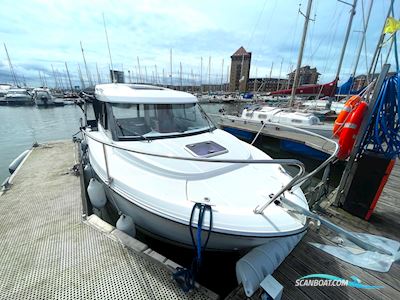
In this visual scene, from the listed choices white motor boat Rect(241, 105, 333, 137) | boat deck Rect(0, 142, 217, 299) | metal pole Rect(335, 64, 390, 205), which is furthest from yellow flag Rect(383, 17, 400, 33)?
white motor boat Rect(241, 105, 333, 137)

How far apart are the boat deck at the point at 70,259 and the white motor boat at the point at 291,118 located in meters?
7.15

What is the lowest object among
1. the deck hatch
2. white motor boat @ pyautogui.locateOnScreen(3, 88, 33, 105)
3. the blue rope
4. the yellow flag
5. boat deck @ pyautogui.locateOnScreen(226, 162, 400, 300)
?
white motor boat @ pyautogui.locateOnScreen(3, 88, 33, 105)

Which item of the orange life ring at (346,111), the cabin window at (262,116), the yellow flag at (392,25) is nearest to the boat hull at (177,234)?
the orange life ring at (346,111)

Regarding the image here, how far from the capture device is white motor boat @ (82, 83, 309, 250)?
6.75ft

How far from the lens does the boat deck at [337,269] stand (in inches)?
84.9

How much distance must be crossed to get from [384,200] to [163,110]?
182 inches

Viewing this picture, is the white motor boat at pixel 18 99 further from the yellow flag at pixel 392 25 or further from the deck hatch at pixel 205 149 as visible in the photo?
the yellow flag at pixel 392 25

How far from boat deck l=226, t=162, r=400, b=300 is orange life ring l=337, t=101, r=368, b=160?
1140 mm

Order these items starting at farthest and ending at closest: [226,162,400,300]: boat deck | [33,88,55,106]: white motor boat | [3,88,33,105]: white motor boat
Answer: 1. [3,88,33,105]: white motor boat
2. [33,88,55,106]: white motor boat
3. [226,162,400,300]: boat deck

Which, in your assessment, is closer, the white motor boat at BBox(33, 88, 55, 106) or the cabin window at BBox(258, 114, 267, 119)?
the cabin window at BBox(258, 114, 267, 119)

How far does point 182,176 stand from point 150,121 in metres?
1.54

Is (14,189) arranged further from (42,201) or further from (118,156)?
(118,156)

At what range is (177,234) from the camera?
7.97 feet

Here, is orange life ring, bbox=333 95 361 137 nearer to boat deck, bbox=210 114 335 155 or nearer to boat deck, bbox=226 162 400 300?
boat deck, bbox=226 162 400 300
